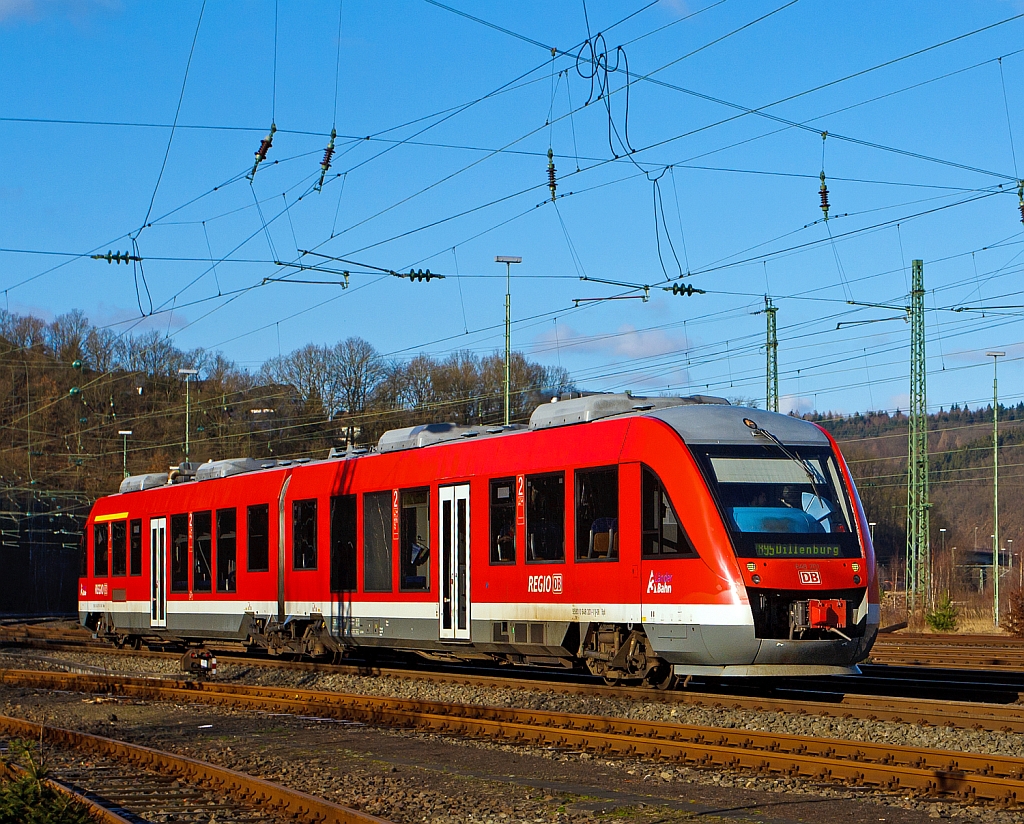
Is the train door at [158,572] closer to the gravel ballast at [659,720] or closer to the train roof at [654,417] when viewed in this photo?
the gravel ballast at [659,720]

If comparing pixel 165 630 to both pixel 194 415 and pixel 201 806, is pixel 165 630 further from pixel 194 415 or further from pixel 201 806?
pixel 194 415

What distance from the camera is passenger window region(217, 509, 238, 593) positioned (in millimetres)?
24312

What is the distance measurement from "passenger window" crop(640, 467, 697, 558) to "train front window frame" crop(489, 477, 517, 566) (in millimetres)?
2604

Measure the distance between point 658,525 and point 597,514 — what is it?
111cm

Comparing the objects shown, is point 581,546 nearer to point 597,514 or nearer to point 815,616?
point 597,514

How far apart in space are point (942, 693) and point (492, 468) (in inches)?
251

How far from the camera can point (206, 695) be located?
17.4m

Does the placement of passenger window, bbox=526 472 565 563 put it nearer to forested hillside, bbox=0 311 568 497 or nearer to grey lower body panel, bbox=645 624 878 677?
grey lower body panel, bbox=645 624 878 677

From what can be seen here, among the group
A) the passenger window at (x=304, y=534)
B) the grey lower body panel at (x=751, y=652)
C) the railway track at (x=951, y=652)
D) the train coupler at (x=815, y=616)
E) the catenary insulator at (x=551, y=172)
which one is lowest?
the railway track at (x=951, y=652)

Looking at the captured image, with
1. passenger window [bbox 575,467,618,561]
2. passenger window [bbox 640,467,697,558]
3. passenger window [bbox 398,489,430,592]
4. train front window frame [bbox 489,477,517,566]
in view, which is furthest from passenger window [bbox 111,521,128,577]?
passenger window [bbox 640,467,697,558]

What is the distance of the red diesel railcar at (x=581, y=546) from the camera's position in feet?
46.6

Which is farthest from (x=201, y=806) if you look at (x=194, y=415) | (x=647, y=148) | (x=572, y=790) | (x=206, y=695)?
(x=194, y=415)

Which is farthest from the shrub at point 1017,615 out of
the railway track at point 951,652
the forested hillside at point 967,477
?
the forested hillside at point 967,477

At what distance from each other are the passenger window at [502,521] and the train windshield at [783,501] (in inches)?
135
